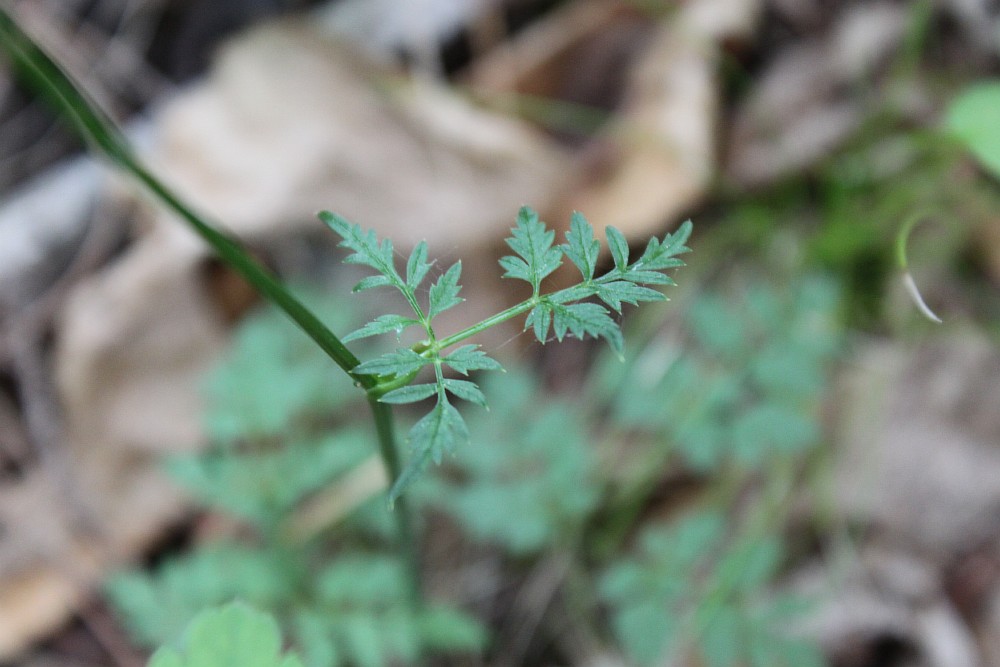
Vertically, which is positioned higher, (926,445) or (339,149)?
(339,149)

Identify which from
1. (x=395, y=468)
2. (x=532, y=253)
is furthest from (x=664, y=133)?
(x=532, y=253)

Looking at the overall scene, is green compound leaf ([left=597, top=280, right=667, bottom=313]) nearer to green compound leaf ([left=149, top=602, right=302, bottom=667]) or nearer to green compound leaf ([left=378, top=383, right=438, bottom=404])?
green compound leaf ([left=378, top=383, right=438, bottom=404])

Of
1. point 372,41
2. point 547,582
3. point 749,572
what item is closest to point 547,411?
point 547,582

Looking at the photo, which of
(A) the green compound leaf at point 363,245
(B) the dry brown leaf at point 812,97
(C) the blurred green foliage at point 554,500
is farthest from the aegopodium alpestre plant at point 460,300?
(B) the dry brown leaf at point 812,97

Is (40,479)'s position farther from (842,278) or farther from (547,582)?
(842,278)

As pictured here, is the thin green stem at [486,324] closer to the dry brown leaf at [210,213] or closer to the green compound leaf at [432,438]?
the green compound leaf at [432,438]

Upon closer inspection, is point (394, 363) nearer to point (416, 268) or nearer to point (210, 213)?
point (416, 268)
